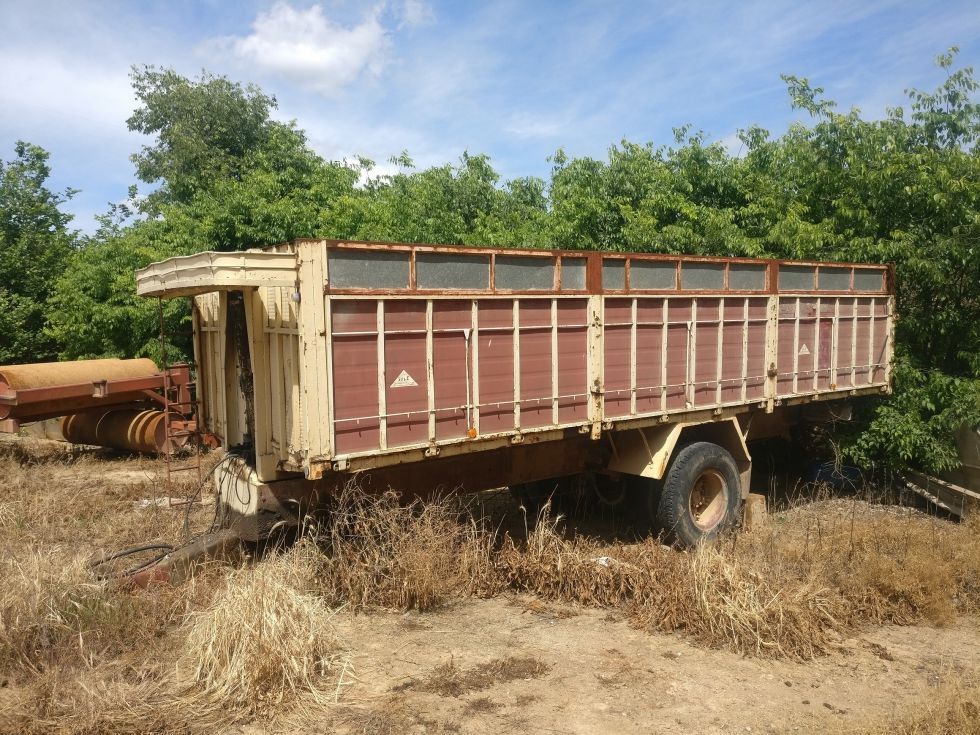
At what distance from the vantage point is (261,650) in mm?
4086

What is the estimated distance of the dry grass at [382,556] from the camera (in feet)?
17.5

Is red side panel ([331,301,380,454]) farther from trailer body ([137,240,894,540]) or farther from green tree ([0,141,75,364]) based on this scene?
green tree ([0,141,75,364])

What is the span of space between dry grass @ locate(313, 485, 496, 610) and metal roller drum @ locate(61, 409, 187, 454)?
6368 mm

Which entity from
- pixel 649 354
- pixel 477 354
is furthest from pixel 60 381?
pixel 649 354

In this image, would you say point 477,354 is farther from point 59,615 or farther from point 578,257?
point 59,615

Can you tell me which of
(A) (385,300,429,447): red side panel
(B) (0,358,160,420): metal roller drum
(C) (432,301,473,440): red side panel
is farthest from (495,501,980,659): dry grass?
(B) (0,358,160,420): metal roller drum

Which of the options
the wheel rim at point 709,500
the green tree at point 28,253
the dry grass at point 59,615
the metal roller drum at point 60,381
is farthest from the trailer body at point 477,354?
the green tree at point 28,253

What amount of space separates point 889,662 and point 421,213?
36.5 ft

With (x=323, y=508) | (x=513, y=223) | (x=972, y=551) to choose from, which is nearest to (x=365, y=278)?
(x=323, y=508)

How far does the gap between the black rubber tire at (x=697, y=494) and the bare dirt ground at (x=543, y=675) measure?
1.78m

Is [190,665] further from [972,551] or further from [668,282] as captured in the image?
[972,551]

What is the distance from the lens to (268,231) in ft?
43.3

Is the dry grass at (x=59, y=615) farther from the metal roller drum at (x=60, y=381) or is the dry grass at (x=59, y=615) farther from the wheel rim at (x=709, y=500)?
the metal roller drum at (x=60, y=381)

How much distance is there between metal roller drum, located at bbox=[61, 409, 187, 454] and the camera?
11.3m
